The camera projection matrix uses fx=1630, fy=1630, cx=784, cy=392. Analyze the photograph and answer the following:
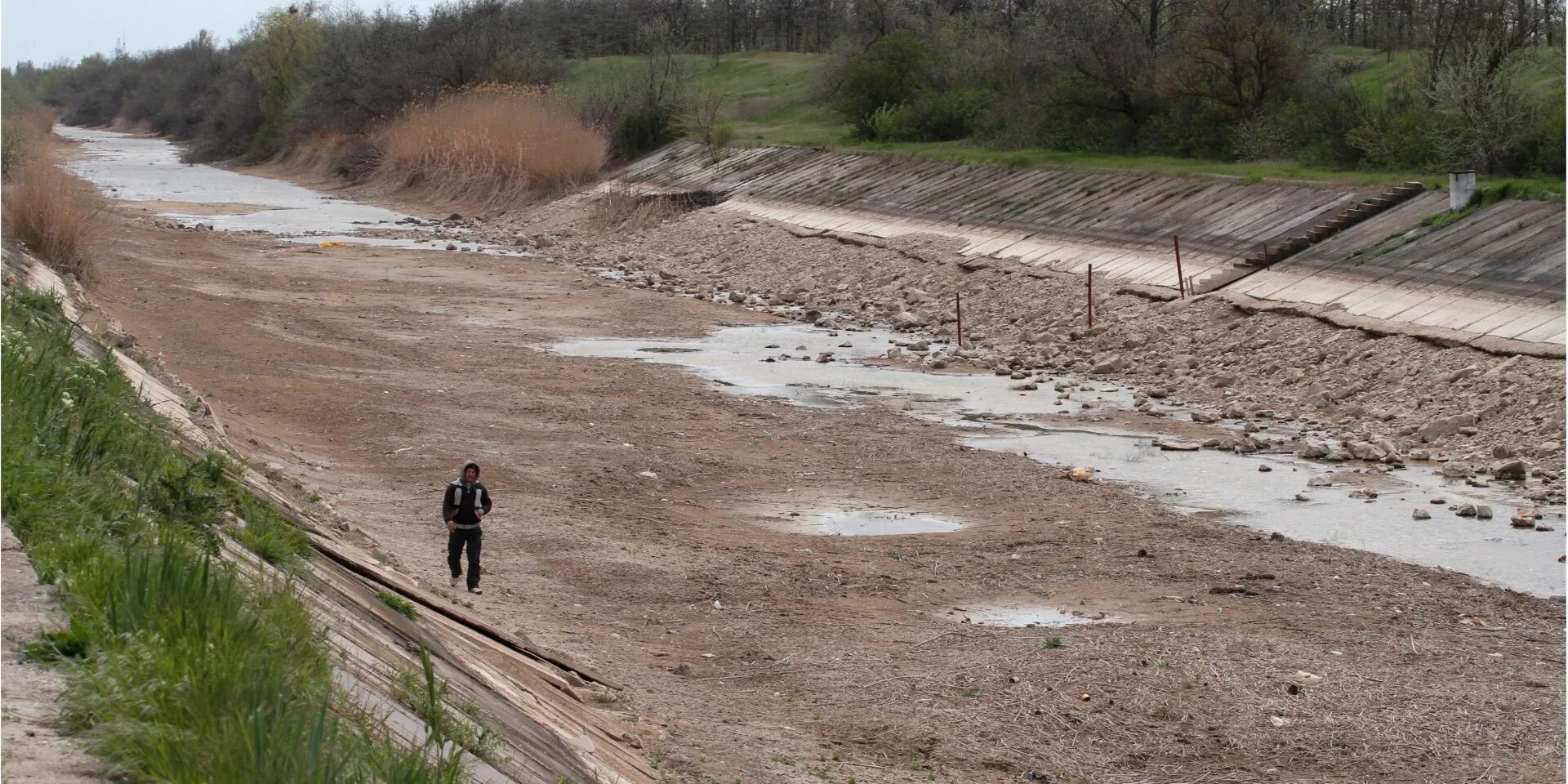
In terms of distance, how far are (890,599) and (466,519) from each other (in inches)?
132

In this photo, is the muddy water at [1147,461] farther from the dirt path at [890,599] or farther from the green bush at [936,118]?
the green bush at [936,118]

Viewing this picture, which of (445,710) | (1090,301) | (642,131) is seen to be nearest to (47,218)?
(1090,301)

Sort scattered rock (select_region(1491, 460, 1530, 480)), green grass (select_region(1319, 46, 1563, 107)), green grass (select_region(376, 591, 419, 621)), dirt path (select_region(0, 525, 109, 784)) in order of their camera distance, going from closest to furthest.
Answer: dirt path (select_region(0, 525, 109, 784)) → green grass (select_region(376, 591, 419, 621)) → scattered rock (select_region(1491, 460, 1530, 480)) → green grass (select_region(1319, 46, 1563, 107))

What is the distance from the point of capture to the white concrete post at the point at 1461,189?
26266 millimetres

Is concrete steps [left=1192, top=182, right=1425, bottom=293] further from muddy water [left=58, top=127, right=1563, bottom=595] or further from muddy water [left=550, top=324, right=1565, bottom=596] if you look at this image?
muddy water [left=58, top=127, right=1563, bottom=595]

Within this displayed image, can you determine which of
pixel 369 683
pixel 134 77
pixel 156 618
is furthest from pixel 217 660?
pixel 134 77

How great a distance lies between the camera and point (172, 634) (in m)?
5.23

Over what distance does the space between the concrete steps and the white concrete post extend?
1515 millimetres

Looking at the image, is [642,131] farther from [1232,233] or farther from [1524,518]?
[1524,518]

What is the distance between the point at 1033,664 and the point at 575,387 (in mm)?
13752

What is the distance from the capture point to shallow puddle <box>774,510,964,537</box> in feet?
49.9

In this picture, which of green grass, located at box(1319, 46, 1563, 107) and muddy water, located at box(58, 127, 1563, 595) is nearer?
muddy water, located at box(58, 127, 1563, 595)

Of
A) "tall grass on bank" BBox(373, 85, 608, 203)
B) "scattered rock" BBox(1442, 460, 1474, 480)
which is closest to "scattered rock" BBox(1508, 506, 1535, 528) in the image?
"scattered rock" BBox(1442, 460, 1474, 480)

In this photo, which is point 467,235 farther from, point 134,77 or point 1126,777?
point 134,77
